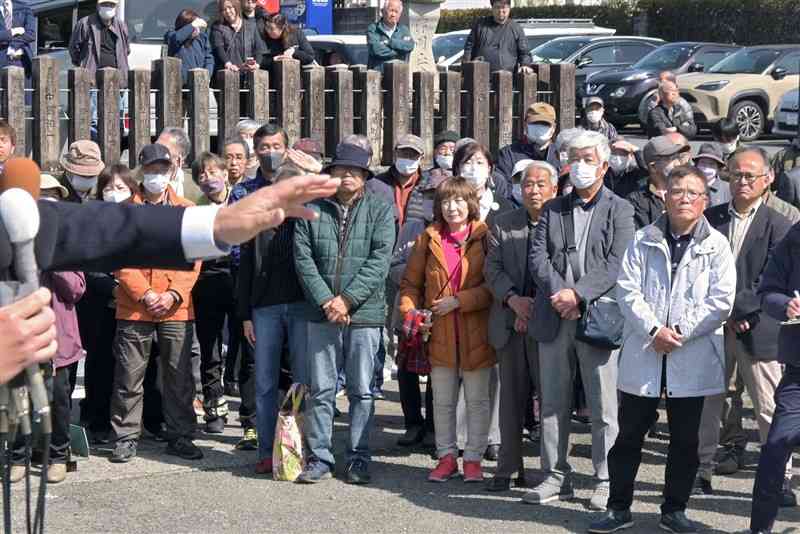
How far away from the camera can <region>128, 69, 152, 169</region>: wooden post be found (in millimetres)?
12461

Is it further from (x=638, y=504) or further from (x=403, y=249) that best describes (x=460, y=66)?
(x=638, y=504)

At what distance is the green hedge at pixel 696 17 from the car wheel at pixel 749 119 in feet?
42.5

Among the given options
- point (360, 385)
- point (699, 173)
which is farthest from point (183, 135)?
point (699, 173)

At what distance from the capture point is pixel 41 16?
58.4 feet

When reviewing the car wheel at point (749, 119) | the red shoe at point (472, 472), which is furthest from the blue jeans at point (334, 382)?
the car wheel at point (749, 119)

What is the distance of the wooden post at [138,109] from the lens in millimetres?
12461

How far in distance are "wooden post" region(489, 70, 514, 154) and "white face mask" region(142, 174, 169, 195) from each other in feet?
20.8

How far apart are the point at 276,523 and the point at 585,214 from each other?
2452 mm

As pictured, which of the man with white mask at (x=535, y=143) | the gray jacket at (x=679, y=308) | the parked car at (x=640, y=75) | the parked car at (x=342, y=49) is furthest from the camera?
the parked car at (x=640, y=75)

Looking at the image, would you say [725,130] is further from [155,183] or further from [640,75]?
[640,75]

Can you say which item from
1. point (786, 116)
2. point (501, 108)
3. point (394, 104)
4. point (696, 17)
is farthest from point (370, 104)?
point (696, 17)

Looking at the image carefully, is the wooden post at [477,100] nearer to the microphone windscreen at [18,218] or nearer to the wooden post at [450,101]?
the wooden post at [450,101]

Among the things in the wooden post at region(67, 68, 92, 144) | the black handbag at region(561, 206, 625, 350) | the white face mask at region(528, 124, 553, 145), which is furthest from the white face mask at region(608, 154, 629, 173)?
the wooden post at region(67, 68, 92, 144)

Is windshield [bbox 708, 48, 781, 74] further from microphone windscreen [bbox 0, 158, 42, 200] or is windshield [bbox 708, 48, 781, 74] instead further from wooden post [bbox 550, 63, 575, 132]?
microphone windscreen [bbox 0, 158, 42, 200]
